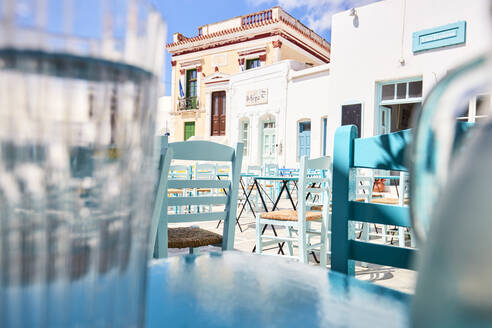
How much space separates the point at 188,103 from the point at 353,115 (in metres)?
8.94

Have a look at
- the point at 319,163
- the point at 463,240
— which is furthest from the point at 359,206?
the point at 319,163

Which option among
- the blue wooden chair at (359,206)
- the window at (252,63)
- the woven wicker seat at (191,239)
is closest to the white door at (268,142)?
the window at (252,63)

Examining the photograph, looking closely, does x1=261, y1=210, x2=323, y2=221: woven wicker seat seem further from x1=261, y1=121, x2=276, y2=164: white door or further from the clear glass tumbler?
x1=261, y1=121, x2=276, y2=164: white door

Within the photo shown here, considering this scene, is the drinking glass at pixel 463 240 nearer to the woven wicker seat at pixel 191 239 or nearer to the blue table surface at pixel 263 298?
the blue table surface at pixel 263 298

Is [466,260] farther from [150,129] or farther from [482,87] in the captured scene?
[150,129]

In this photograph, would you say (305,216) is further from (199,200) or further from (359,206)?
(359,206)

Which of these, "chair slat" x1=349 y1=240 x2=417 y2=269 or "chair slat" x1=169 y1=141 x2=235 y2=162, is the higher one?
"chair slat" x1=169 y1=141 x2=235 y2=162

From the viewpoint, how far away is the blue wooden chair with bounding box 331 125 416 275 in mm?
867

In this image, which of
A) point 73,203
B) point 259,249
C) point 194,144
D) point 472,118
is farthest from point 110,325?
point 472,118

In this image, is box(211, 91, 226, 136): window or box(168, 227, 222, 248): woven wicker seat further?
box(211, 91, 226, 136): window

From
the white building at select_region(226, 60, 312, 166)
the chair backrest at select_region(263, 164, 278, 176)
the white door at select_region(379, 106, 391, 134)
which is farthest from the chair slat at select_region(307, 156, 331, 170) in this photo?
the white building at select_region(226, 60, 312, 166)

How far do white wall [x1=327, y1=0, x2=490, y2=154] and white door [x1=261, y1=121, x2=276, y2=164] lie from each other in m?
3.53

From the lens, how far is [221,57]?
1450 centimetres

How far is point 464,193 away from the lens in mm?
191
